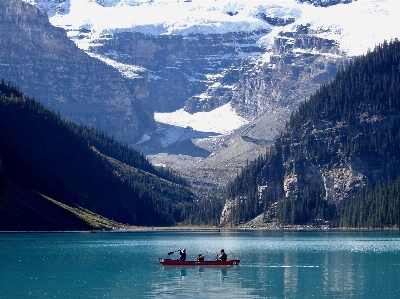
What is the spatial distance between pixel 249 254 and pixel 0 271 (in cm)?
5508

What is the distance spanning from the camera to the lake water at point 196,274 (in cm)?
11244

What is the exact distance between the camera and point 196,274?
136 m

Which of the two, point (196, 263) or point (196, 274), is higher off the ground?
point (196, 263)

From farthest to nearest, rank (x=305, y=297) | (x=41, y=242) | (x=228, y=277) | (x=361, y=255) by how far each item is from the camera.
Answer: (x=41, y=242) → (x=361, y=255) → (x=228, y=277) → (x=305, y=297)

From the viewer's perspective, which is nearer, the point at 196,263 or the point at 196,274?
the point at 196,274

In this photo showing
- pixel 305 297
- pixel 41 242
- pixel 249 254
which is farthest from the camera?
pixel 41 242

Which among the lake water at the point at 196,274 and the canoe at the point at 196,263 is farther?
the canoe at the point at 196,263

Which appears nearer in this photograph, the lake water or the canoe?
the lake water

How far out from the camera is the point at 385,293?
11156cm

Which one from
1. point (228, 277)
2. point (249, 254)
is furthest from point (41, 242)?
point (228, 277)

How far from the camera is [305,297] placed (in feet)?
356

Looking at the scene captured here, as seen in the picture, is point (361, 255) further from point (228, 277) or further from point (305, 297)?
point (305, 297)

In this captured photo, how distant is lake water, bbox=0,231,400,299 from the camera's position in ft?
369

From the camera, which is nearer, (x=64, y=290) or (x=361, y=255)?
(x=64, y=290)
